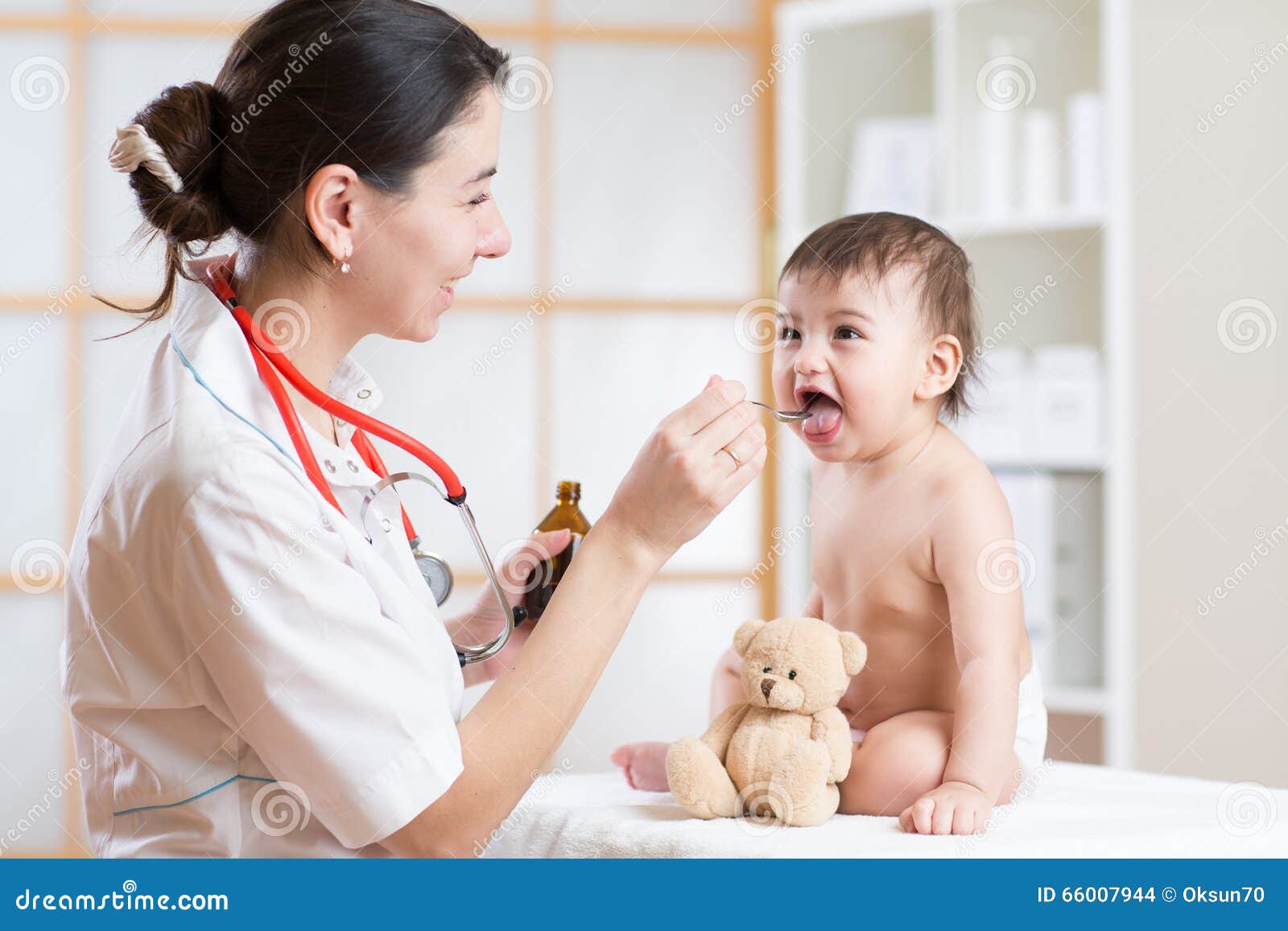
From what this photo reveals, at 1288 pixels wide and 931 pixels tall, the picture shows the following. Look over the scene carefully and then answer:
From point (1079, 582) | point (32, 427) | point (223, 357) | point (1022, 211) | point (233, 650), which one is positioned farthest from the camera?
point (32, 427)

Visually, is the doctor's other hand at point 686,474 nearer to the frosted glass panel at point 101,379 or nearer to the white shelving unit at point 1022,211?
the white shelving unit at point 1022,211

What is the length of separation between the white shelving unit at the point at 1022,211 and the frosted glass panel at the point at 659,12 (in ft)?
1.26

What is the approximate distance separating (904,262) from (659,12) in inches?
89.7

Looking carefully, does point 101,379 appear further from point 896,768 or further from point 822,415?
point 896,768

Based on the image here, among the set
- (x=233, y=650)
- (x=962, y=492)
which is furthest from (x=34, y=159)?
(x=962, y=492)

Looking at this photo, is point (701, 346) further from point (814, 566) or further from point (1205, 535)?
point (814, 566)

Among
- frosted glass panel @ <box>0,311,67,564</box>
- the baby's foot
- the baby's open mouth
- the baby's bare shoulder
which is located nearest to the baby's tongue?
the baby's open mouth

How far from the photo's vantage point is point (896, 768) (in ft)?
3.83

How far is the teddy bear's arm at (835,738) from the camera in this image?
114 cm

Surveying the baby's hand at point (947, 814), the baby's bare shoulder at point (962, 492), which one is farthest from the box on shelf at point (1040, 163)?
the baby's hand at point (947, 814)

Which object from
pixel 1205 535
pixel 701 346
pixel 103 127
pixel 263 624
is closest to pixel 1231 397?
pixel 1205 535

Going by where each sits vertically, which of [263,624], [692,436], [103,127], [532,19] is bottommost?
[263,624]

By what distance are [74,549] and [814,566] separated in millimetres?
797
